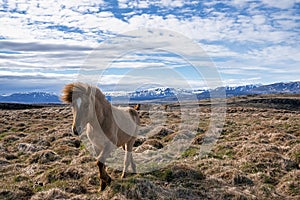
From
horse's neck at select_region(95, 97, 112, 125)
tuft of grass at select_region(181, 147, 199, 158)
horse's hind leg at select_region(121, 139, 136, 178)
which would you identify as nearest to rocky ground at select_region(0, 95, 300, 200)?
tuft of grass at select_region(181, 147, 199, 158)

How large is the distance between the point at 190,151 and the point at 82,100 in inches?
350

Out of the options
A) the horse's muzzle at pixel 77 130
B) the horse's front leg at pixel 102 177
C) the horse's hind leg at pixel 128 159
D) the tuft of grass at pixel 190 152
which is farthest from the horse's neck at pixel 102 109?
the tuft of grass at pixel 190 152

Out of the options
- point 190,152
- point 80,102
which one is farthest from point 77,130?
point 190,152

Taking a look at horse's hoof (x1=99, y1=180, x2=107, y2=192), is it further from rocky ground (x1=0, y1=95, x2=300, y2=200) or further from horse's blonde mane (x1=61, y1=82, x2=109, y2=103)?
horse's blonde mane (x1=61, y1=82, x2=109, y2=103)

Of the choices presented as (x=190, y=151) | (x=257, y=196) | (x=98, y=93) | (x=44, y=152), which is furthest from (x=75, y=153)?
(x=257, y=196)

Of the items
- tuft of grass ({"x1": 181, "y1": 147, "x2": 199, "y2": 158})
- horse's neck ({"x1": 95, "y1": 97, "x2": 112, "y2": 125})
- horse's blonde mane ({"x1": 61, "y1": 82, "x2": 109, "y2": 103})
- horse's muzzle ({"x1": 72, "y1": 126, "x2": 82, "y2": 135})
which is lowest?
tuft of grass ({"x1": 181, "y1": 147, "x2": 199, "y2": 158})

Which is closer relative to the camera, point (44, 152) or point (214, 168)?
point (214, 168)

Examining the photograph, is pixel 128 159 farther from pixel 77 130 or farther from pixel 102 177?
pixel 77 130

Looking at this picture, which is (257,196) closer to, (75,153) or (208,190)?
(208,190)

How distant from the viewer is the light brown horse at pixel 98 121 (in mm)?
8984

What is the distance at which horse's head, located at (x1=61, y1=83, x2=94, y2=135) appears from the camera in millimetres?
8812

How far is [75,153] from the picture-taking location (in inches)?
661

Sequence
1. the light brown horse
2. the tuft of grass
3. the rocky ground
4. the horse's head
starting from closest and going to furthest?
the horse's head → the light brown horse → the rocky ground → the tuft of grass

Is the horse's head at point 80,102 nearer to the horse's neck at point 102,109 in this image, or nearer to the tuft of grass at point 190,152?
the horse's neck at point 102,109
